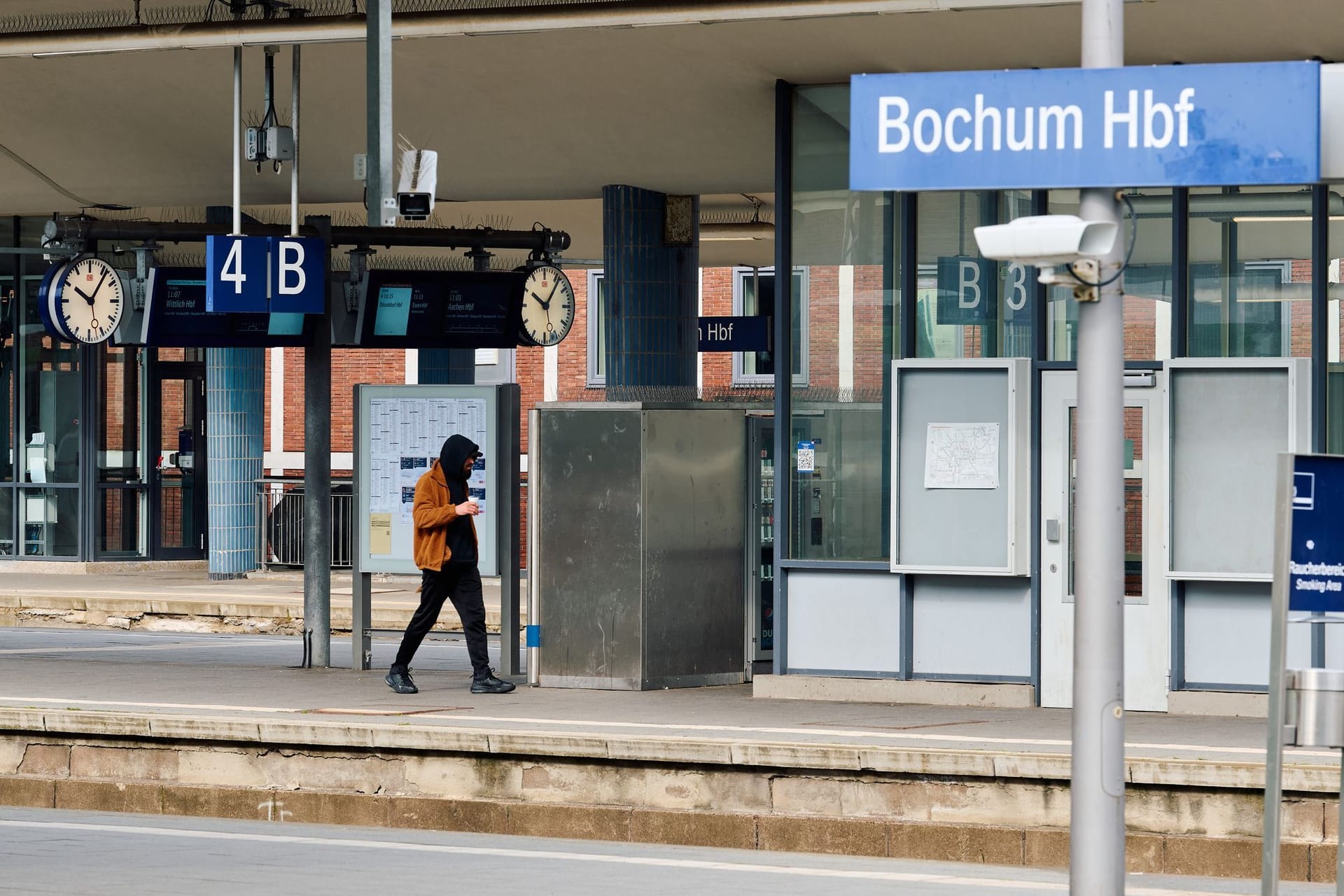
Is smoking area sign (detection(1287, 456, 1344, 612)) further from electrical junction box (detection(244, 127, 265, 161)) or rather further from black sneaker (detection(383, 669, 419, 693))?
electrical junction box (detection(244, 127, 265, 161))

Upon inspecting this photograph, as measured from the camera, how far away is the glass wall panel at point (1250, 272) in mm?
12250

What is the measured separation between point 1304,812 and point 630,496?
17.2ft

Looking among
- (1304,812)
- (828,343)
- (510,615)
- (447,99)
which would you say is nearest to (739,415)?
(828,343)

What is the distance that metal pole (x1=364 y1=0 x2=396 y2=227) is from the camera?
39.2ft

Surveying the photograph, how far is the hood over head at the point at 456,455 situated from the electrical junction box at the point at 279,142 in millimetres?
2362

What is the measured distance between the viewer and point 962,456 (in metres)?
12.9

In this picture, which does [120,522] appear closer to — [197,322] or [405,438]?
[197,322]

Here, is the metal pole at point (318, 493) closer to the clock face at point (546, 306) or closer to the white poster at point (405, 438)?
the white poster at point (405, 438)

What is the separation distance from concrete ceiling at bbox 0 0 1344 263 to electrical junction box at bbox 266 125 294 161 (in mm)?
555

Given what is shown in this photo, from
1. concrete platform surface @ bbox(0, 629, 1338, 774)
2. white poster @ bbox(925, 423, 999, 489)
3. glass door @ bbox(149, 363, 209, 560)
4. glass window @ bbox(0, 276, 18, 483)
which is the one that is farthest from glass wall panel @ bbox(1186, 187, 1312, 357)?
glass window @ bbox(0, 276, 18, 483)

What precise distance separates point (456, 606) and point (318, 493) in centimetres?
243

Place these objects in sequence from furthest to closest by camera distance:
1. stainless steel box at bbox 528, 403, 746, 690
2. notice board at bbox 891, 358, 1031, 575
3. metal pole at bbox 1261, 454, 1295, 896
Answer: stainless steel box at bbox 528, 403, 746, 690 < notice board at bbox 891, 358, 1031, 575 < metal pole at bbox 1261, 454, 1295, 896

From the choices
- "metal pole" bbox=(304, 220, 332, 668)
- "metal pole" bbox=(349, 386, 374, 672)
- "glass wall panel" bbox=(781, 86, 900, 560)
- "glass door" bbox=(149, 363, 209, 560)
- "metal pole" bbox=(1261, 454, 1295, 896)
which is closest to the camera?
"metal pole" bbox=(1261, 454, 1295, 896)

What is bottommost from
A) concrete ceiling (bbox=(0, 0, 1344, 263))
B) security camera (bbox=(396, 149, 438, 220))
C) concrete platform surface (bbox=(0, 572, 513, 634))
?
concrete platform surface (bbox=(0, 572, 513, 634))
